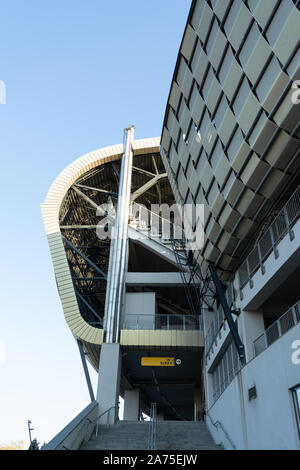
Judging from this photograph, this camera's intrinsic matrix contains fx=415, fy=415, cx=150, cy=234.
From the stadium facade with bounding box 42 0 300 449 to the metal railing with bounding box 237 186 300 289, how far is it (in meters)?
0.05

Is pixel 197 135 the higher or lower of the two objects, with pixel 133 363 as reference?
higher

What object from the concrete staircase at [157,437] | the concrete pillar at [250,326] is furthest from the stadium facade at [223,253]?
the concrete staircase at [157,437]

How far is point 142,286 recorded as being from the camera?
28547 mm

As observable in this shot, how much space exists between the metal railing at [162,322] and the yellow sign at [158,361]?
185 centimetres

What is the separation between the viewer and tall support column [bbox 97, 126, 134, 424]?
71.7ft

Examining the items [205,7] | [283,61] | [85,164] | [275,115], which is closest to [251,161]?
[275,115]

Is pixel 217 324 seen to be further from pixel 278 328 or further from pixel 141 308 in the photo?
pixel 278 328

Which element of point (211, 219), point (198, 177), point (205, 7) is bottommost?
point (211, 219)

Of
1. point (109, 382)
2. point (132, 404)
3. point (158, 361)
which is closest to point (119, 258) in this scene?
point (158, 361)

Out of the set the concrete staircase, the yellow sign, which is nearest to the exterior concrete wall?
the yellow sign

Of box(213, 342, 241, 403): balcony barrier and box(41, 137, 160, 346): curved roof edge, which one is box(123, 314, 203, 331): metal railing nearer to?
box(41, 137, 160, 346): curved roof edge
